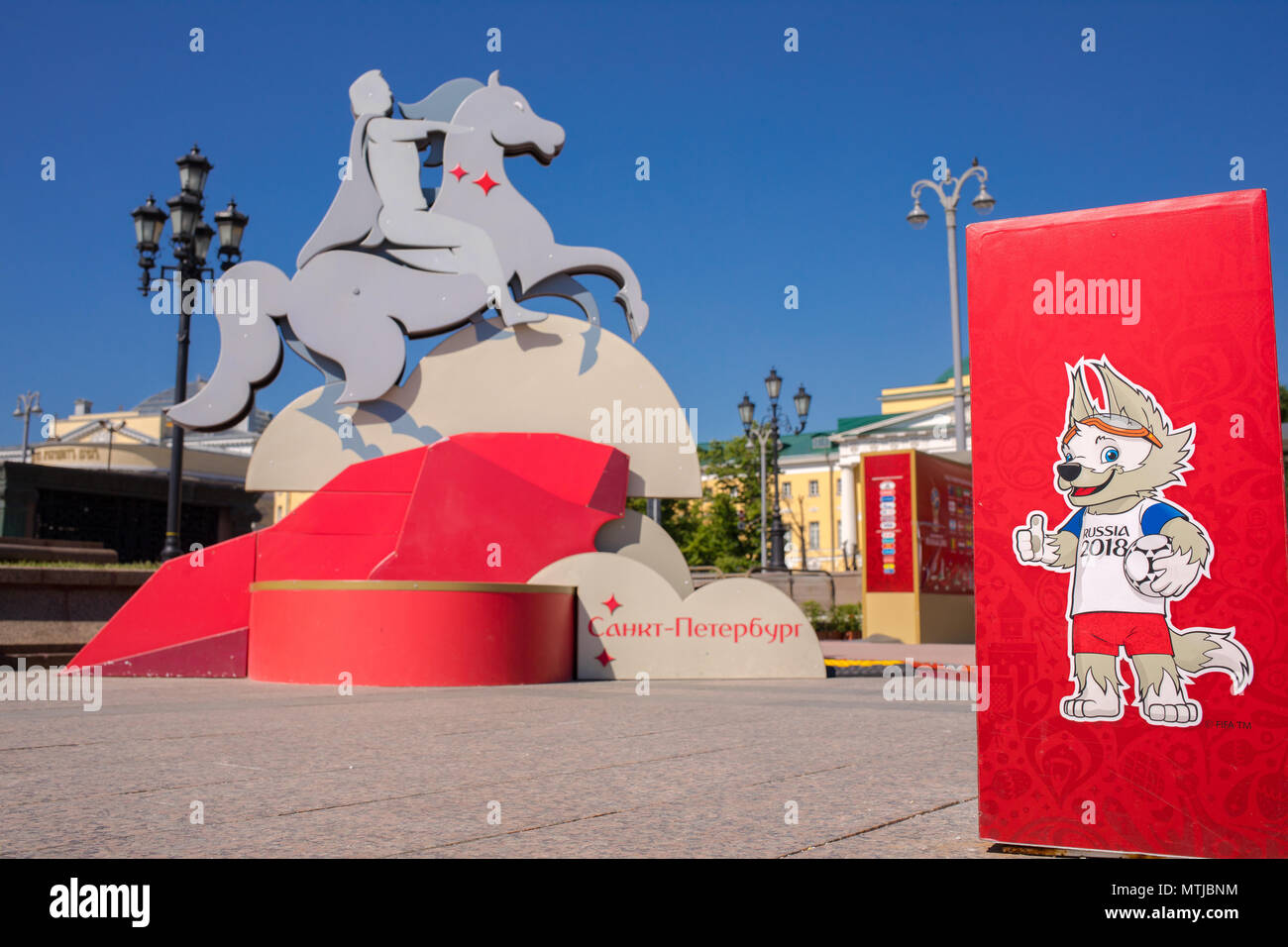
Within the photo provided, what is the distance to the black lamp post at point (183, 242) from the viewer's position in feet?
46.3

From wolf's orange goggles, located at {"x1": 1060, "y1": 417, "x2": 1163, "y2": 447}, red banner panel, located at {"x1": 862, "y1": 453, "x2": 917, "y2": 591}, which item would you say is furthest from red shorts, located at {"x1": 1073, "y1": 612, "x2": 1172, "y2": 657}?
red banner panel, located at {"x1": 862, "y1": 453, "x2": 917, "y2": 591}

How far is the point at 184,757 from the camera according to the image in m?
6.07

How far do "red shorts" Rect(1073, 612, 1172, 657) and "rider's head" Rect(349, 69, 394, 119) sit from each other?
14.5 meters

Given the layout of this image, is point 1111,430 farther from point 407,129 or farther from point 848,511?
→ point 848,511

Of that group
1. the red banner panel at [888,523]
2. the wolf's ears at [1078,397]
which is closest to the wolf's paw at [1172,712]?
the wolf's ears at [1078,397]

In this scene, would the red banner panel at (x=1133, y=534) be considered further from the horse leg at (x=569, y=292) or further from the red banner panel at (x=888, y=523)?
the red banner panel at (x=888, y=523)

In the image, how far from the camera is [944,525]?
2244 cm

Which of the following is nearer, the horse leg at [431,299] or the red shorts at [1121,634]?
the red shorts at [1121,634]

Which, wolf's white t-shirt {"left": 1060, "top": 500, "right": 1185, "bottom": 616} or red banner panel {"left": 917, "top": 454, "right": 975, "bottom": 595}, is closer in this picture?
wolf's white t-shirt {"left": 1060, "top": 500, "right": 1185, "bottom": 616}

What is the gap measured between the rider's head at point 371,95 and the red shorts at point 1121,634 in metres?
14.5

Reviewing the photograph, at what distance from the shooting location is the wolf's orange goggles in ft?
12.0
